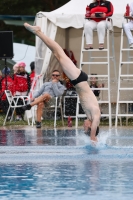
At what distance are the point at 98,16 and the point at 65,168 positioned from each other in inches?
328

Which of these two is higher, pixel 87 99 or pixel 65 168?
pixel 87 99

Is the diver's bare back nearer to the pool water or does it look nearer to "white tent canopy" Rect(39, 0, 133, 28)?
the pool water

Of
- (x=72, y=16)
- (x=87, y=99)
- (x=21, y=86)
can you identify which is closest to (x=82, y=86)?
(x=87, y=99)

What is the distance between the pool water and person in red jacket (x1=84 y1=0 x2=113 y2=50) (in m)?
3.94

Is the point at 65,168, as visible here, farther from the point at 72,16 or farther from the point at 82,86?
the point at 72,16

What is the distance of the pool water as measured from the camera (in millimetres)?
6574

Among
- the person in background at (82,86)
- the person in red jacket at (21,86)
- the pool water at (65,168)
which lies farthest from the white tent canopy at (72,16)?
the person in background at (82,86)

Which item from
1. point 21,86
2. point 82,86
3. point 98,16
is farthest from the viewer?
point 21,86

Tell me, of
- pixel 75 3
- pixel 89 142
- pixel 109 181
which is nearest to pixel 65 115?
pixel 75 3

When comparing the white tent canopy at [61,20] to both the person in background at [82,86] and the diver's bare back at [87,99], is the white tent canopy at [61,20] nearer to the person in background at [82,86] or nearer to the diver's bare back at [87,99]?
the person in background at [82,86]

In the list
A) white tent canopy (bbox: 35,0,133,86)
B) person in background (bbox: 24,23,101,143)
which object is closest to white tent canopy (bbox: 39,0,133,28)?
white tent canopy (bbox: 35,0,133,86)

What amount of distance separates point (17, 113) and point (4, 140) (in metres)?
6.92

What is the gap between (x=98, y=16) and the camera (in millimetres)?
16188

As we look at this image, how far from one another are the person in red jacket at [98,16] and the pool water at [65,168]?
394cm
